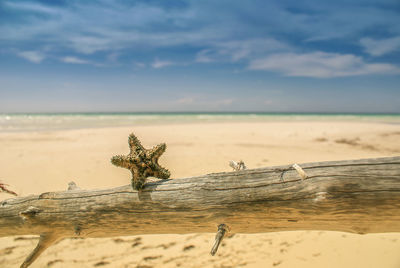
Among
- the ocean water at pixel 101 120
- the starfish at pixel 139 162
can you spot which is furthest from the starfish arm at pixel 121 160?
the ocean water at pixel 101 120

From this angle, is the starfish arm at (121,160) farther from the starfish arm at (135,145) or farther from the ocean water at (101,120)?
the ocean water at (101,120)

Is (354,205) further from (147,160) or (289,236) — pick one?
(289,236)

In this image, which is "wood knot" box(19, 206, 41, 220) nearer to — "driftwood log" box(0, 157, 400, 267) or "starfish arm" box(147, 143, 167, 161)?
"driftwood log" box(0, 157, 400, 267)

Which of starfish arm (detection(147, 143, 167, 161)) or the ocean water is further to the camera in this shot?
the ocean water

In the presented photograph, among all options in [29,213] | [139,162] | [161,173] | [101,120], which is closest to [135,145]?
[139,162]

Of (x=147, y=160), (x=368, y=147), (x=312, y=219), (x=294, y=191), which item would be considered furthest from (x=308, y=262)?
(x=368, y=147)

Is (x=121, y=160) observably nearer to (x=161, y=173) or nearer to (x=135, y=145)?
(x=135, y=145)

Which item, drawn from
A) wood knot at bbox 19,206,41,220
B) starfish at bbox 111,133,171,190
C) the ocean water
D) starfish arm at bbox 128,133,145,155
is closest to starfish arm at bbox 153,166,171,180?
starfish at bbox 111,133,171,190
